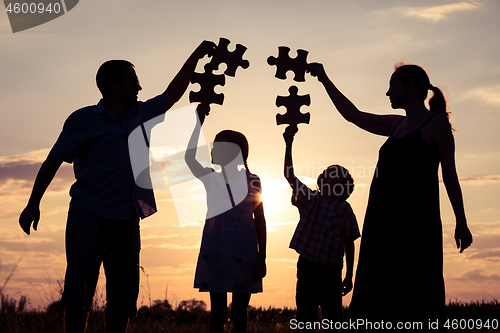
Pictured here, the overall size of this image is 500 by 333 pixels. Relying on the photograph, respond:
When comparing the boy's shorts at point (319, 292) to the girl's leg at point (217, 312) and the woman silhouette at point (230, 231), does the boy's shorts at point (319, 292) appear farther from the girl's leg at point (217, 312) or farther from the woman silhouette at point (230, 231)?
the girl's leg at point (217, 312)

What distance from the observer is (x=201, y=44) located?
521cm

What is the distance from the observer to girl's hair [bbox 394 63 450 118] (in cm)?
425

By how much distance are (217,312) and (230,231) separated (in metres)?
0.76

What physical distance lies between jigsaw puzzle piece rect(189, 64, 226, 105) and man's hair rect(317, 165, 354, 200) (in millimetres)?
1335

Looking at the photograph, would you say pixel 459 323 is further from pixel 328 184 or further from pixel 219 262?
pixel 219 262

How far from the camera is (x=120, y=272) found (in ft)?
14.1

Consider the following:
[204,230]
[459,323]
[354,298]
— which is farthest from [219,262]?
[459,323]

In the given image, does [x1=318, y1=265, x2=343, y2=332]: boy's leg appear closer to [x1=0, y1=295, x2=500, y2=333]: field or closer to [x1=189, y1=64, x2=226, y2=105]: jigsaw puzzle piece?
[x1=0, y1=295, x2=500, y2=333]: field

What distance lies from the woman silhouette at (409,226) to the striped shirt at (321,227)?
945 mm

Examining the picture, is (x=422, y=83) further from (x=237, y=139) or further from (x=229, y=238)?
(x=229, y=238)

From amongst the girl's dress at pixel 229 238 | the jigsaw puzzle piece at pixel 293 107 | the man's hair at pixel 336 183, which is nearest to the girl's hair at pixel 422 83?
the jigsaw puzzle piece at pixel 293 107

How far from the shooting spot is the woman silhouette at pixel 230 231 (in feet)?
15.7

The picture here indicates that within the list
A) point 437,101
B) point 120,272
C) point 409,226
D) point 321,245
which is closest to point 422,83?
point 437,101

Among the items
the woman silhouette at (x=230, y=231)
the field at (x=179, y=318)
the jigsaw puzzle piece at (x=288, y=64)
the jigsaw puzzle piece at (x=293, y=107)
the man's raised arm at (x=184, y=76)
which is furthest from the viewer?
the field at (x=179, y=318)
